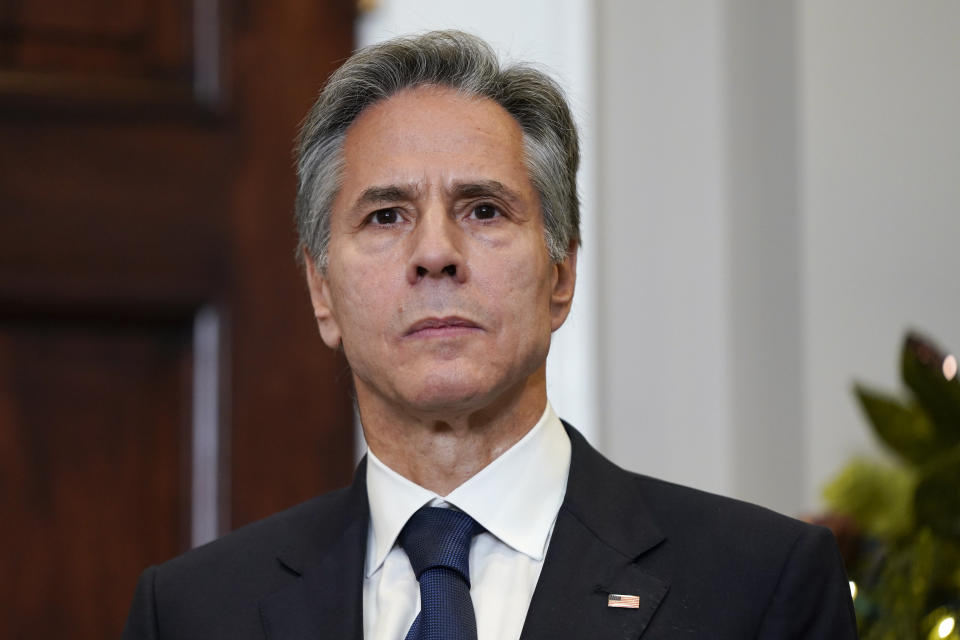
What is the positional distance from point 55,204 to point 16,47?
268mm

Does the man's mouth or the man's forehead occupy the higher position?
the man's forehead

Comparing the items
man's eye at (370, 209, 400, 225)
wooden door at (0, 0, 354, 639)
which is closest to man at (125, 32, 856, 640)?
man's eye at (370, 209, 400, 225)

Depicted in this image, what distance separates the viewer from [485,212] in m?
1.77

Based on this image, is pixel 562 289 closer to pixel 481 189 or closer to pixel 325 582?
pixel 481 189

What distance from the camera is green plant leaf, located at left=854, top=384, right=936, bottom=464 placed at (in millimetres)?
2395

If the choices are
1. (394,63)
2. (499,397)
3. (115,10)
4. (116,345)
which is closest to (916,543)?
(499,397)

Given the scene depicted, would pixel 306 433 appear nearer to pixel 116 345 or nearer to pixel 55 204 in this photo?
pixel 116 345

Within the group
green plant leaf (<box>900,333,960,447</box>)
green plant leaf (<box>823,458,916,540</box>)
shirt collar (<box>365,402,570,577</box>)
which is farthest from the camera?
green plant leaf (<box>823,458,916,540</box>)

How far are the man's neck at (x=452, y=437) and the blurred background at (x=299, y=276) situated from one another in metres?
0.82

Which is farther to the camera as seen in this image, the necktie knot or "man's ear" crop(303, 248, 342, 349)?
"man's ear" crop(303, 248, 342, 349)

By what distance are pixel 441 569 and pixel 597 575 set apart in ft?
0.57

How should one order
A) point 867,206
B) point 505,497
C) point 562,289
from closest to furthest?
point 505,497 → point 562,289 → point 867,206

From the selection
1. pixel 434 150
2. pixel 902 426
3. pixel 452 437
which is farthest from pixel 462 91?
pixel 902 426

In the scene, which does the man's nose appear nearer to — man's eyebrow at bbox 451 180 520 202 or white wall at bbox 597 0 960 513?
man's eyebrow at bbox 451 180 520 202
